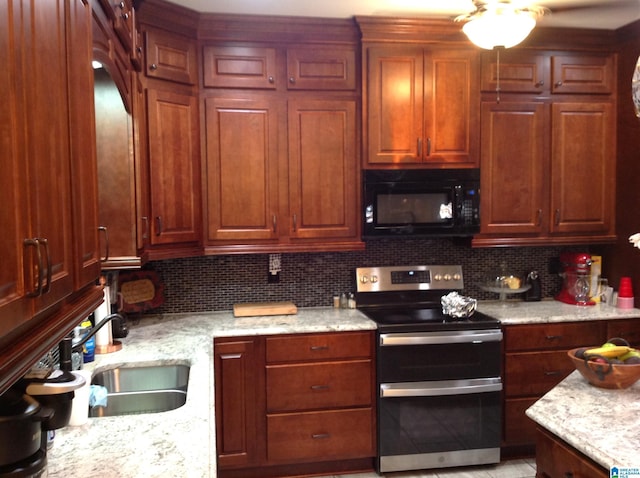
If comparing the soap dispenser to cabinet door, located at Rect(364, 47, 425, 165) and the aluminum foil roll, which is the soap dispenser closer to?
the aluminum foil roll

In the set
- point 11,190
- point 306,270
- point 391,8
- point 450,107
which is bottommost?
point 306,270

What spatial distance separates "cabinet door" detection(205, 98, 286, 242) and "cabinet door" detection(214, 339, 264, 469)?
2.08 feet

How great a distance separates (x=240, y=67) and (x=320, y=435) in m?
2.09

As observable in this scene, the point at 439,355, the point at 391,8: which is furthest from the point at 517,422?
the point at 391,8

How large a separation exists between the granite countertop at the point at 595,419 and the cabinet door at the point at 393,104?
1.65 m

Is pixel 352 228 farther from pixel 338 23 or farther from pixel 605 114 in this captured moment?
pixel 605 114

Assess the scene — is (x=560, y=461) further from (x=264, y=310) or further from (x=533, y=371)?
(x=264, y=310)

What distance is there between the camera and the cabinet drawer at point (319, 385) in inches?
113

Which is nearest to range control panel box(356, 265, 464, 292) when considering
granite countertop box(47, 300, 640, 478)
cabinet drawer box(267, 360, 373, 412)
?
granite countertop box(47, 300, 640, 478)

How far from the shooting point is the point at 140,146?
248cm

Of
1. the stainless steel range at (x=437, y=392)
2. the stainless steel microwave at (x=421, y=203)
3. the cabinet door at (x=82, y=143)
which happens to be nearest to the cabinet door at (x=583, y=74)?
the stainless steel microwave at (x=421, y=203)

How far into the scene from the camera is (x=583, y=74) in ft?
10.8

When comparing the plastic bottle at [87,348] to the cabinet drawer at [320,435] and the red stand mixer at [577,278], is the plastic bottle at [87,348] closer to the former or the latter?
the cabinet drawer at [320,435]

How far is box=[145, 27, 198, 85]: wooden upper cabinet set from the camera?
8.68ft
